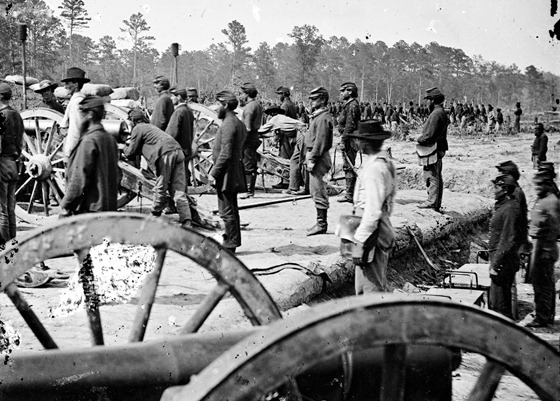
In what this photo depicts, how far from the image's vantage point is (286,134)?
13.5 meters

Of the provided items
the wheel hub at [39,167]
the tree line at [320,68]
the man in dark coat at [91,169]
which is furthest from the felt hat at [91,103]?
the tree line at [320,68]

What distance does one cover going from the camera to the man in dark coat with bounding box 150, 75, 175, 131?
32.3ft

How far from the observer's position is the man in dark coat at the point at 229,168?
23.4 feet

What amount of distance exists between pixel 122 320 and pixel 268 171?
8.58 metres

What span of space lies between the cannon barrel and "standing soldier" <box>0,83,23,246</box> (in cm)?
226

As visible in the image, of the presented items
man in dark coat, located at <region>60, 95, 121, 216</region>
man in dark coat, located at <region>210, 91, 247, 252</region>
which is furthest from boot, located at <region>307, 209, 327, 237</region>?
man in dark coat, located at <region>60, 95, 121, 216</region>

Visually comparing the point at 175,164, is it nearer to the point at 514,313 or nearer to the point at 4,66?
the point at 514,313

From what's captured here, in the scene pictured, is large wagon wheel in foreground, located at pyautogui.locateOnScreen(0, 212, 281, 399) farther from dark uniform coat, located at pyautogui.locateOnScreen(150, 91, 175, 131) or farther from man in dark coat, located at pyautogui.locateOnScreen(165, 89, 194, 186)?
dark uniform coat, located at pyautogui.locateOnScreen(150, 91, 175, 131)

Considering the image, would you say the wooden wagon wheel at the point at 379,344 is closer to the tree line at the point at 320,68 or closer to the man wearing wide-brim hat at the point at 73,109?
the man wearing wide-brim hat at the point at 73,109

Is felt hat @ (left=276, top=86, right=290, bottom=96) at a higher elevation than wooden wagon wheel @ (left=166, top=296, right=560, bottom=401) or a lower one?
higher

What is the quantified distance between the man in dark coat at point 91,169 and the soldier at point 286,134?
27.7ft

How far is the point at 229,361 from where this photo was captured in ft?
5.24

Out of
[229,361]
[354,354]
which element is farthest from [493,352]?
[229,361]

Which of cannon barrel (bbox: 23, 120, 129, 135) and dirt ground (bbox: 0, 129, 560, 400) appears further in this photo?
cannon barrel (bbox: 23, 120, 129, 135)
